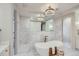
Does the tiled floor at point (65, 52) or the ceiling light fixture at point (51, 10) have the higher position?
the ceiling light fixture at point (51, 10)

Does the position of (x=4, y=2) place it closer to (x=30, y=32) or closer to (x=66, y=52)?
(x=30, y=32)

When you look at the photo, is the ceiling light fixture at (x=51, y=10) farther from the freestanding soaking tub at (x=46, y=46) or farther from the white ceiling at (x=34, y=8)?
the freestanding soaking tub at (x=46, y=46)

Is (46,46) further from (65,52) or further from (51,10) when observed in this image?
(51,10)

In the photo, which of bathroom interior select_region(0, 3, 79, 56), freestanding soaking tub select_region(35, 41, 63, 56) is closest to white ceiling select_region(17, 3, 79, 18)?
bathroom interior select_region(0, 3, 79, 56)

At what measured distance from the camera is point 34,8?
6.17 feet

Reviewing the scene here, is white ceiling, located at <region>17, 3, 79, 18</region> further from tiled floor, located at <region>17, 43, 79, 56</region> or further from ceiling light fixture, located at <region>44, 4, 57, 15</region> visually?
tiled floor, located at <region>17, 43, 79, 56</region>

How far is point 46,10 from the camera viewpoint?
6.21 feet

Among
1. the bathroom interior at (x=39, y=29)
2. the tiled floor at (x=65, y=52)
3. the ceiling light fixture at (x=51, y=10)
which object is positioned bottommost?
the tiled floor at (x=65, y=52)

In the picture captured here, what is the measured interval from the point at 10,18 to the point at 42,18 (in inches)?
18.9

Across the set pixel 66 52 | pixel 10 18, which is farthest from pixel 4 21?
pixel 66 52

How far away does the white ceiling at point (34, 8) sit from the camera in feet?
6.09

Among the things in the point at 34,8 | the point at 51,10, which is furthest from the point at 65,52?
the point at 34,8

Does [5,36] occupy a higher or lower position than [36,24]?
lower

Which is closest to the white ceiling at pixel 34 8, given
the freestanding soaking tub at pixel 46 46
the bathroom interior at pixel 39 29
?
the bathroom interior at pixel 39 29
